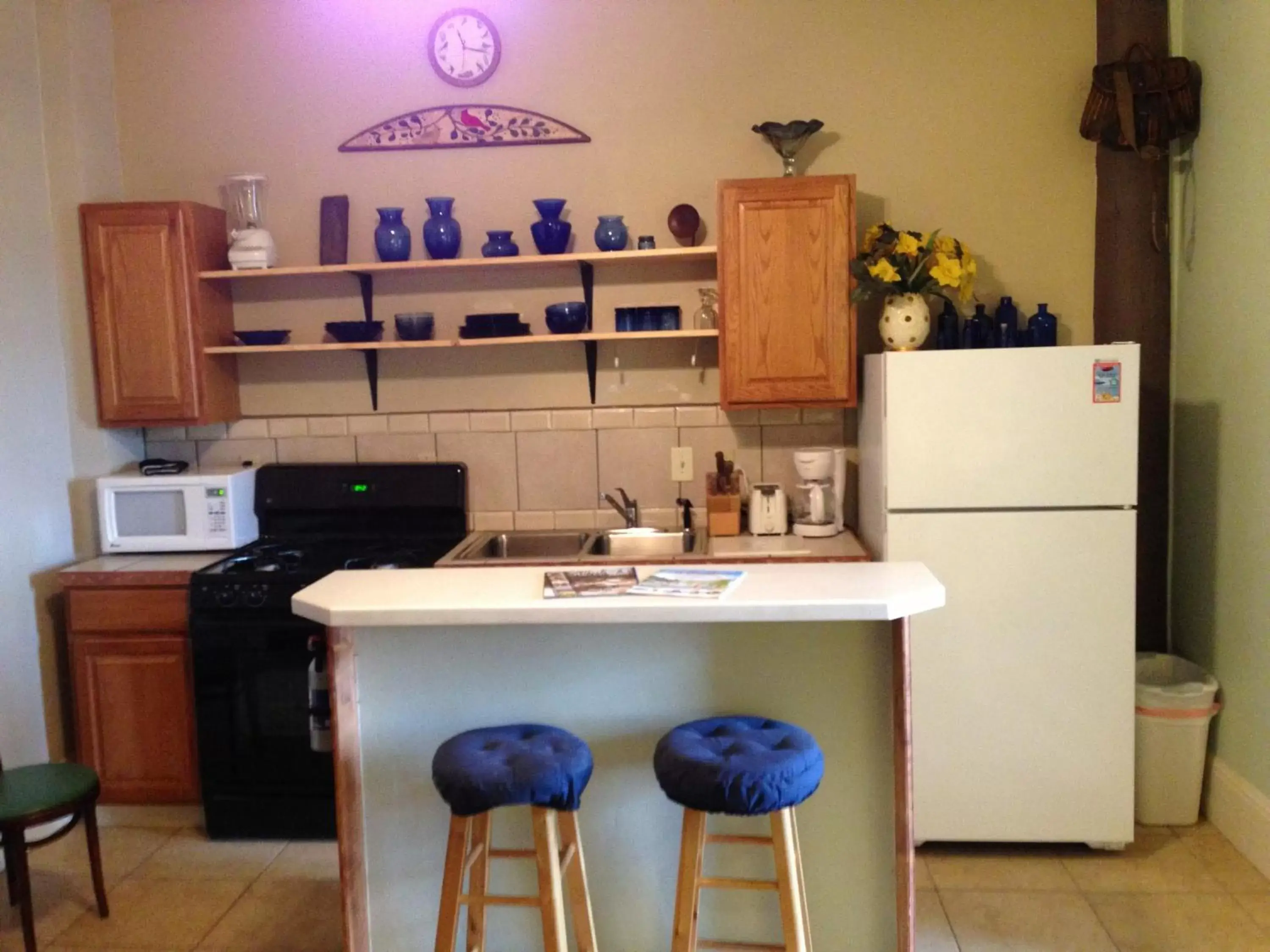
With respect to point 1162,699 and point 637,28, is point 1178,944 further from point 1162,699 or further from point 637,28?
point 637,28

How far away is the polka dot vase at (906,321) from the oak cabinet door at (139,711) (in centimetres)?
241

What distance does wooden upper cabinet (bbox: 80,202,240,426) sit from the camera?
3520 mm

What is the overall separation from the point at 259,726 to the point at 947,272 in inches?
98.8

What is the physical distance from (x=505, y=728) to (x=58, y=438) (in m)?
2.24

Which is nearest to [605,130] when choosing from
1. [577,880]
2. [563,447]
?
[563,447]

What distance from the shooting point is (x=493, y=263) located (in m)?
3.51

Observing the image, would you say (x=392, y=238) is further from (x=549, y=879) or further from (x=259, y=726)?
(x=549, y=879)

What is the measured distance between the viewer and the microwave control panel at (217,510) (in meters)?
3.53

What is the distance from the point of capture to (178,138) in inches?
150

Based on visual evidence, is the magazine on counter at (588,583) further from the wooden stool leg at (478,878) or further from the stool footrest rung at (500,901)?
the stool footrest rung at (500,901)

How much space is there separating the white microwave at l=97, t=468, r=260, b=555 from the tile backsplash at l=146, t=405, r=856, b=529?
0.38m

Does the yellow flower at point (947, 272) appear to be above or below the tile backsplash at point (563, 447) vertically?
above

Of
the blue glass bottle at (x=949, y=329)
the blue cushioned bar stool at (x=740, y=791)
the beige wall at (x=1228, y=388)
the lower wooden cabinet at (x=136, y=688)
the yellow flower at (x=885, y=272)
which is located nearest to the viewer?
the blue cushioned bar stool at (x=740, y=791)

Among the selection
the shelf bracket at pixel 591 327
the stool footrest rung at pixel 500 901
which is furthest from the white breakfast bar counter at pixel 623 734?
the shelf bracket at pixel 591 327
